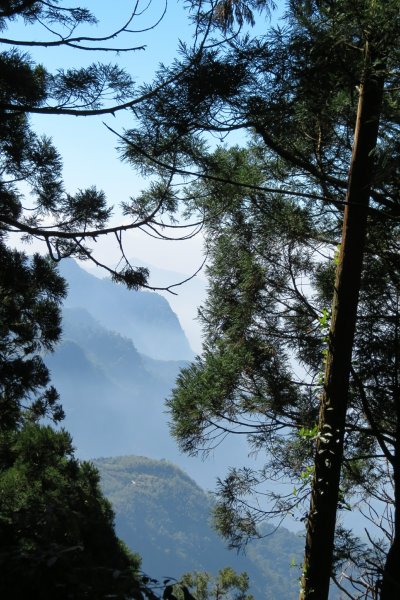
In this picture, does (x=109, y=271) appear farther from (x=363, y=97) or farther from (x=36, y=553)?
(x=36, y=553)

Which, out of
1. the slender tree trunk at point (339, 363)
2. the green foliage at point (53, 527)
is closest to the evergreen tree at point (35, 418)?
the green foliage at point (53, 527)

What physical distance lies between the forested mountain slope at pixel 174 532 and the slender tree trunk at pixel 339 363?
10311cm

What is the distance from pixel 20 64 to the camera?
3826mm

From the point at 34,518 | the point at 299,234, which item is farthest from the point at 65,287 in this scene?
the point at 34,518

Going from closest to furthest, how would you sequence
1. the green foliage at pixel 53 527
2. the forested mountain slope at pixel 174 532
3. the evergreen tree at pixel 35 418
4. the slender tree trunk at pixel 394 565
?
the green foliage at pixel 53 527
the slender tree trunk at pixel 394 565
the evergreen tree at pixel 35 418
the forested mountain slope at pixel 174 532

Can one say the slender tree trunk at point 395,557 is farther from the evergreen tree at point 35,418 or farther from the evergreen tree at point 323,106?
the evergreen tree at point 35,418

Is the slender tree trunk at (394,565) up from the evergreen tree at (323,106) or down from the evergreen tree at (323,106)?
down

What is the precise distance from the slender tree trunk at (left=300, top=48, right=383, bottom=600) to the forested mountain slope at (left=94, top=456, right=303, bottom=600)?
338 ft

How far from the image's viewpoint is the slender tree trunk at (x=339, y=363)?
9.62ft

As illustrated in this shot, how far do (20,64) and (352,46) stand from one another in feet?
7.97

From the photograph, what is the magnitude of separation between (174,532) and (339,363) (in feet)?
376

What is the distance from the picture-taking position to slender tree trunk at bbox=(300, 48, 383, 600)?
2932 mm

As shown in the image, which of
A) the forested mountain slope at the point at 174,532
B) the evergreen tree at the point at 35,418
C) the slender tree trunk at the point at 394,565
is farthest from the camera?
the forested mountain slope at the point at 174,532

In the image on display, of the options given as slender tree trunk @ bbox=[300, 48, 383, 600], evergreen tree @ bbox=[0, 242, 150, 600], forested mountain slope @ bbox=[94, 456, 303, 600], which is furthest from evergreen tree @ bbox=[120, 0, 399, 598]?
forested mountain slope @ bbox=[94, 456, 303, 600]
